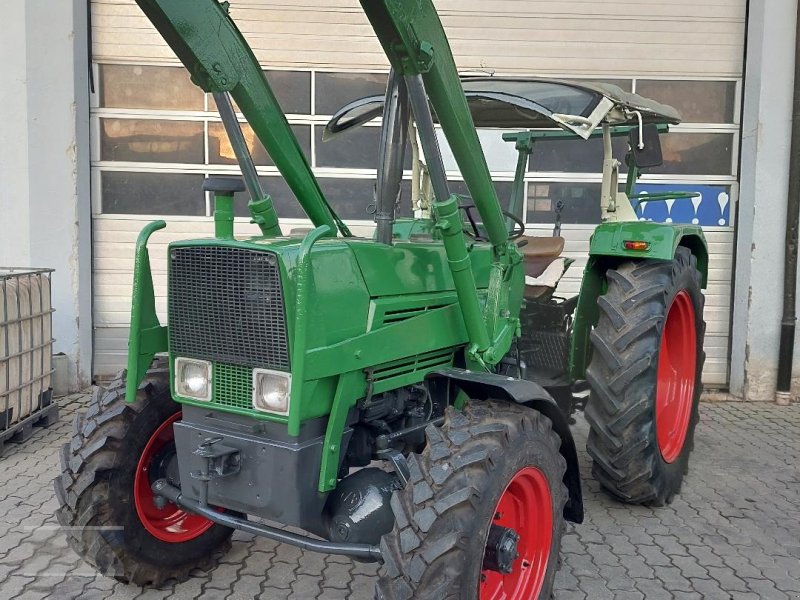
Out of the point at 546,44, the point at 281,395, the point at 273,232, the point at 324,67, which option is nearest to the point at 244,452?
the point at 281,395

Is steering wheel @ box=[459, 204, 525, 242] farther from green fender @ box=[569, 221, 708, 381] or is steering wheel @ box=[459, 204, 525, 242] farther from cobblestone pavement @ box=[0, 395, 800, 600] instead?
cobblestone pavement @ box=[0, 395, 800, 600]

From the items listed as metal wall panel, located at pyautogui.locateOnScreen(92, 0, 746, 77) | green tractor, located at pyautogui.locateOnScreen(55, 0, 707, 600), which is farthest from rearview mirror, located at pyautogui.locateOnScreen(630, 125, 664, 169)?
metal wall panel, located at pyautogui.locateOnScreen(92, 0, 746, 77)

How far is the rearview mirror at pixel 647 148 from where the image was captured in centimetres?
398

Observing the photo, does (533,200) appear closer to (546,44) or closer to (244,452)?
(546,44)

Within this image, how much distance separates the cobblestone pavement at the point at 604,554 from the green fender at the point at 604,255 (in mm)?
831

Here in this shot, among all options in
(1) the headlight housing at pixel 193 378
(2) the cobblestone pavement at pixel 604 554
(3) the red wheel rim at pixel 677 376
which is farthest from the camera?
(3) the red wheel rim at pixel 677 376

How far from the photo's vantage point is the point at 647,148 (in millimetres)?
4031

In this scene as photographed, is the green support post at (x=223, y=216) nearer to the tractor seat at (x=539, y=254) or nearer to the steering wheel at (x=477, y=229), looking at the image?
the steering wheel at (x=477, y=229)

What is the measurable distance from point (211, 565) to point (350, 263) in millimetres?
1620

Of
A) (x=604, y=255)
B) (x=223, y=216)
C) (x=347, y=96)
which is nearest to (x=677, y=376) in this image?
(x=604, y=255)

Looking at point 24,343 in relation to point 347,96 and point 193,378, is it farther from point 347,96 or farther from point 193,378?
point 347,96

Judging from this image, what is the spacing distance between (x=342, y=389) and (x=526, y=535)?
90 cm

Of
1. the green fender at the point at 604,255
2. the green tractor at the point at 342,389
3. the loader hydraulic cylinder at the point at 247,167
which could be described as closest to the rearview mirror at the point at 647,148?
the green fender at the point at 604,255

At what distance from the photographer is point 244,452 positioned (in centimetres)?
257
